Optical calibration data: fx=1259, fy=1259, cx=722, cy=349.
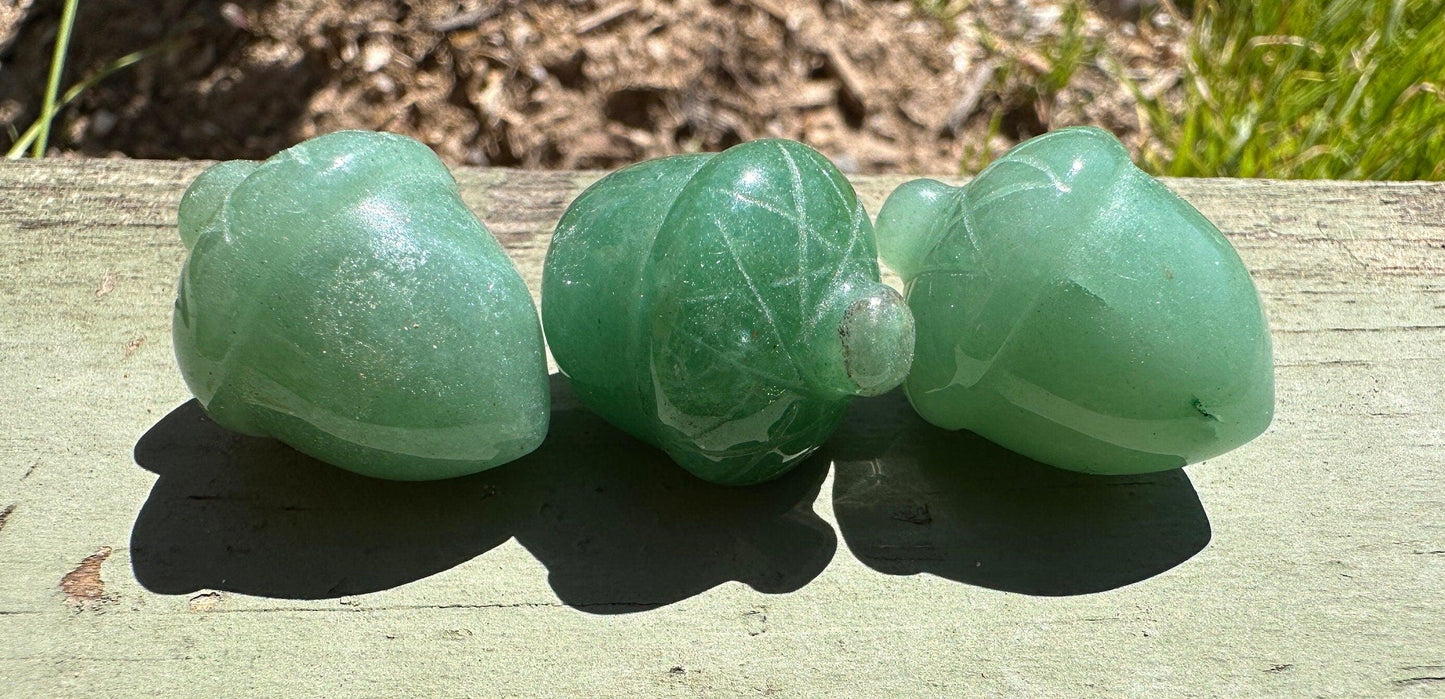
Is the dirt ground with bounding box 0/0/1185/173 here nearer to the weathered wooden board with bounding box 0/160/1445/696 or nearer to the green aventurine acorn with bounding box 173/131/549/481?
the weathered wooden board with bounding box 0/160/1445/696

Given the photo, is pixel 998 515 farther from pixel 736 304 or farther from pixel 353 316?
pixel 353 316

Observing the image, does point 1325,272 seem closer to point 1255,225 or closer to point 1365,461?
point 1255,225

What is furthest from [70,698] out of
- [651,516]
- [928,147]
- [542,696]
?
[928,147]

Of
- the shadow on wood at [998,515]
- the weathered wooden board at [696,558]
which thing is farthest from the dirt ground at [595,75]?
the shadow on wood at [998,515]

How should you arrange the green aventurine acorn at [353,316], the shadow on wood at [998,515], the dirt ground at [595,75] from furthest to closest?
the dirt ground at [595,75], the shadow on wood at [998,515], the green aventurine acorn at [353,316]

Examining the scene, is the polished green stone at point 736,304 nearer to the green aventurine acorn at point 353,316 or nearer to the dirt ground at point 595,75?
the green aventurine acorn at point 353,316
